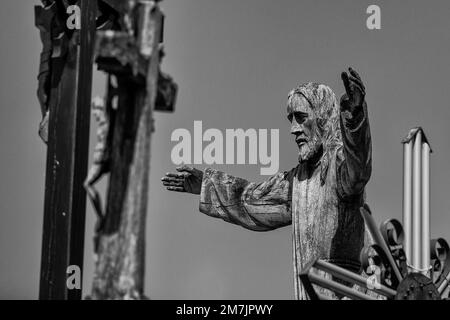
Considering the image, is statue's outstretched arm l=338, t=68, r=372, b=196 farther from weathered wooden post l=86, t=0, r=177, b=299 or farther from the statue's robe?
weathered wooden post l=86, t=0, r=177, b=299

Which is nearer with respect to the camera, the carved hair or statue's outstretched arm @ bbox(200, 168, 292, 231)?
the carved hair

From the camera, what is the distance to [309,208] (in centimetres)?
1339

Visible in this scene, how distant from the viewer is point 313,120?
1361 cm

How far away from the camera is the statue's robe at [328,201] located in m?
12.8

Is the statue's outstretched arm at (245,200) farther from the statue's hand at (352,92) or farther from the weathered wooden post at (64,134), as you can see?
the weathered wooden post at (64,134)

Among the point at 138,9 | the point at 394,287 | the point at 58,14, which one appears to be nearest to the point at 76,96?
the point at 58,14

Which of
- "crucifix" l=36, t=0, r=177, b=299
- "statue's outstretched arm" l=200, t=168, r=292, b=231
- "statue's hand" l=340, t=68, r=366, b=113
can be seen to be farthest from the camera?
"statue's outstretched arm" l=200, t=168, r=292, b=231

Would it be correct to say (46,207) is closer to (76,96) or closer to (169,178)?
(76,96)

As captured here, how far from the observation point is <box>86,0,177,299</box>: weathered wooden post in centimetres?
750

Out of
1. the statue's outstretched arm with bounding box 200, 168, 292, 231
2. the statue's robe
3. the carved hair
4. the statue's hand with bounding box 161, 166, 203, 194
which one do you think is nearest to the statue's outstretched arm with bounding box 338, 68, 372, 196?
the statue's robe

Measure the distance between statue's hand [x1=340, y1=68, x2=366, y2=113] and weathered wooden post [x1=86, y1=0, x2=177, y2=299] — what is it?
188 inches

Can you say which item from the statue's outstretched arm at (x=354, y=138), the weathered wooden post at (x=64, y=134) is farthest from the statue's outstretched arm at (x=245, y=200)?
the weathered wooden post at (x=64, y=134)

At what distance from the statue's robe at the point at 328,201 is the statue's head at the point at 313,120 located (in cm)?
12
